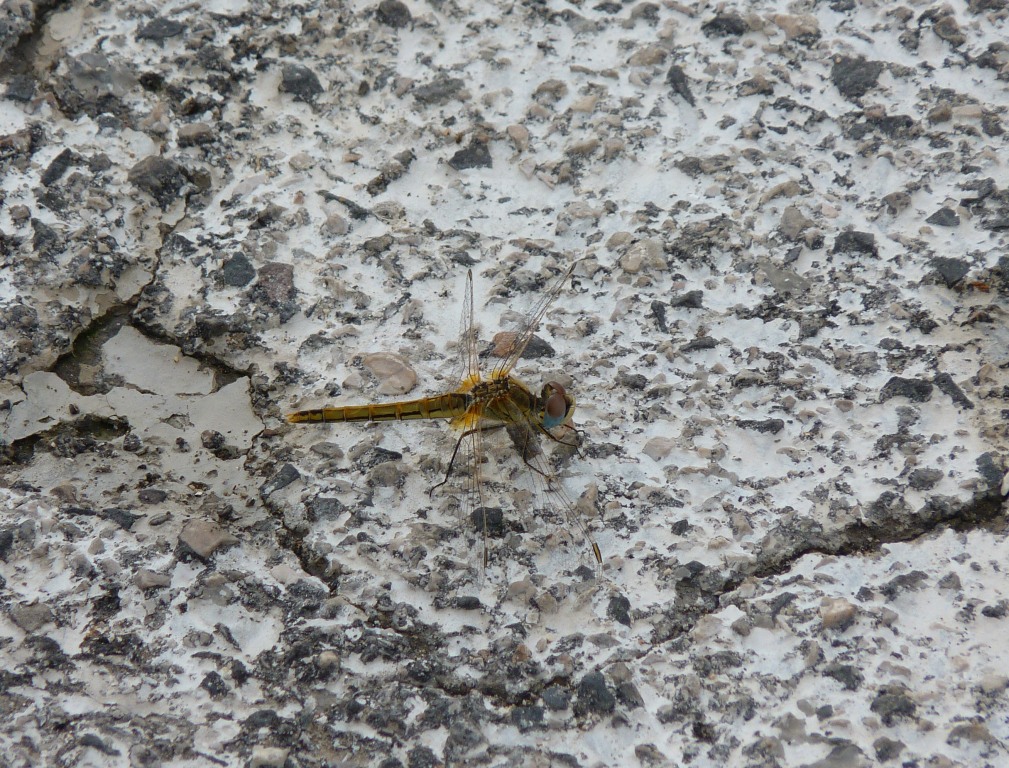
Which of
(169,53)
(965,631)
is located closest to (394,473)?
(965,631)

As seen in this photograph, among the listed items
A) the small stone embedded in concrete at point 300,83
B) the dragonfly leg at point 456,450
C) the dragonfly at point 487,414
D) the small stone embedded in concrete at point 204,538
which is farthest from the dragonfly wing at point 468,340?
the small stone embedded in concrete at point 300,83

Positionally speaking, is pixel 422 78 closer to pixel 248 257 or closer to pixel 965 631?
pixel 248 257

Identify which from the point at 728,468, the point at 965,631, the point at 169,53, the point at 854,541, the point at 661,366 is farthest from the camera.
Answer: the point at 169,53

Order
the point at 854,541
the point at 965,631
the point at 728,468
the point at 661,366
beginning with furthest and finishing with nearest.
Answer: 1. the point at 661,366
2. the point at 728,468
3. the point at 854,541
4. the point at 965,631

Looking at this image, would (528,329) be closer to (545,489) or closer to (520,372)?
(520,372)

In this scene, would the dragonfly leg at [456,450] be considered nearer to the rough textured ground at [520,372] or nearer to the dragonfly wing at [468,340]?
the rough textured ground at [520,372]

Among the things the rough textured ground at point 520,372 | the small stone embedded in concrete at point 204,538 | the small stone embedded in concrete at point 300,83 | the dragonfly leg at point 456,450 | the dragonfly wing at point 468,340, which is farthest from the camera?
the small stone embedded in concrete at point 300,83

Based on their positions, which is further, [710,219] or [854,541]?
[710,219]

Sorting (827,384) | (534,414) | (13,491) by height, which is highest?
(827,384)
